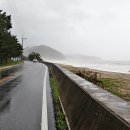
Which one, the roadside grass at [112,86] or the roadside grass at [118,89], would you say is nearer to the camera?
the roadside grass at [118,89]

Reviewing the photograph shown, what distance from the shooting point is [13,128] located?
28.0ft

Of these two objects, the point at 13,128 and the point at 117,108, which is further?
the point at 13,128

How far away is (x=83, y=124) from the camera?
6719mm

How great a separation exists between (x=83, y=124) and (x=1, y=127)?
2753 mm

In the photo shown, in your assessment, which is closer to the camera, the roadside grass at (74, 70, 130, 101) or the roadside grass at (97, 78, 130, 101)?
the roadside grass at (97, 78, 130, 101)

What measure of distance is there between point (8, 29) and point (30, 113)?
81.5 metres

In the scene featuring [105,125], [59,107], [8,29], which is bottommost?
[59,107]

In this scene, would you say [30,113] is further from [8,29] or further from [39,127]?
[8,29]

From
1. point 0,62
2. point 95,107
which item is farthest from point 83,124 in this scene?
point 0,62

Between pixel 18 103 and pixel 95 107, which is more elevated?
pixel 95 107

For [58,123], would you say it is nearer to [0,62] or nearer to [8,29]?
[0,62]

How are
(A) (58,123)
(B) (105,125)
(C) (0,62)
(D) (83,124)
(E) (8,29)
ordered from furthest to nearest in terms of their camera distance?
(E) (8,29) < (C) (0,62) < (A) (58,123) < (D) (83,124) < (B) (105,125)

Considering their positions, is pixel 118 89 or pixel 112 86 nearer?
pixel 118 89

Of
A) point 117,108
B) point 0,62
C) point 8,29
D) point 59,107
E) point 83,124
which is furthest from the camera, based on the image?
point 8,29
